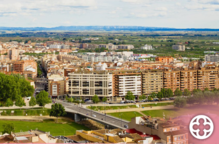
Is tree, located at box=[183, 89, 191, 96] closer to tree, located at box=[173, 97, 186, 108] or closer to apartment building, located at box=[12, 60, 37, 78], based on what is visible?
tree, located at box=[173, 97, 186, 108]

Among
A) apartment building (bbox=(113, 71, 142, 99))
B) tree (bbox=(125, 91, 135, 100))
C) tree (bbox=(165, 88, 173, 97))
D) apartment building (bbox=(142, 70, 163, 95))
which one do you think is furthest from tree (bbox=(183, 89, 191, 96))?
tree (bbox=(125, 91, 135, 100))

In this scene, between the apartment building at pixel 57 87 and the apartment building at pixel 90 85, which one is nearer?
the apartment building at pixel 90 85

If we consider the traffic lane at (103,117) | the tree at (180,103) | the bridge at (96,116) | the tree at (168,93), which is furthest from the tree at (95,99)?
the tree at (168,93)

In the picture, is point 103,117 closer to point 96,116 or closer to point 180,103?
point 96,116

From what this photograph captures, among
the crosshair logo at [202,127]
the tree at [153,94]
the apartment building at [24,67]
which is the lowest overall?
the tree at [153,94]

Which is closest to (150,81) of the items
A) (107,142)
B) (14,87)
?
(14,87)

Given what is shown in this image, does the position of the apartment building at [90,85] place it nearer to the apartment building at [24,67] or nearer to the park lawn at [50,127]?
the park lawn at [50,127]

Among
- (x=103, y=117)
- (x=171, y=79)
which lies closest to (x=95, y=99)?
(x=103, y=117)
